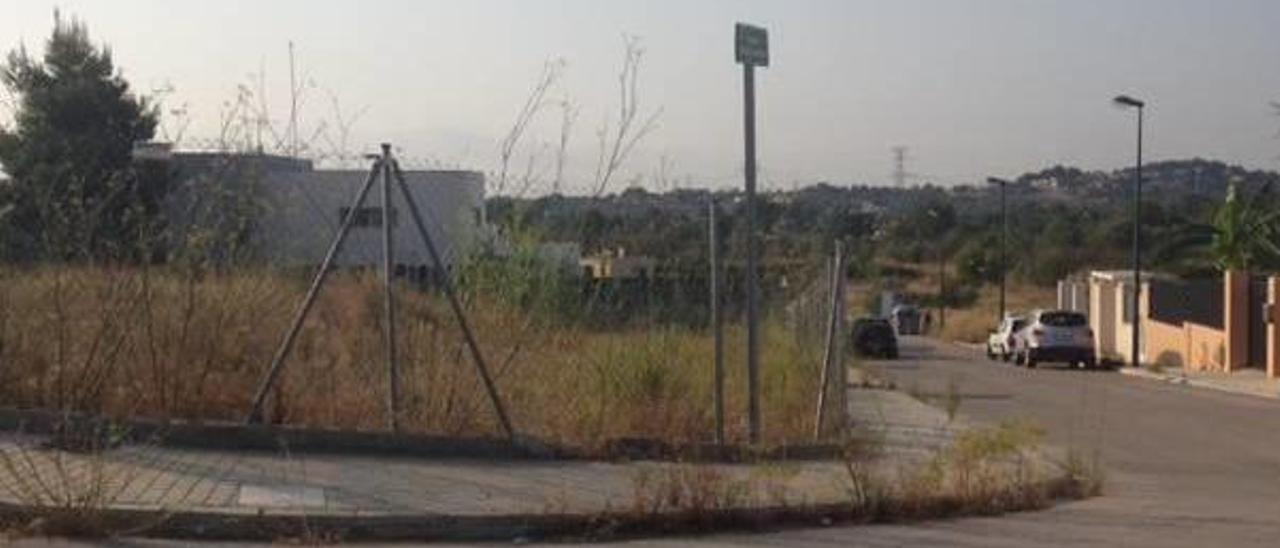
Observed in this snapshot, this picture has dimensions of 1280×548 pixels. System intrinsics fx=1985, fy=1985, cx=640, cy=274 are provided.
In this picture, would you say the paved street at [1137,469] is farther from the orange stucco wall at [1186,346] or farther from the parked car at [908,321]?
the parked car at [908,321]

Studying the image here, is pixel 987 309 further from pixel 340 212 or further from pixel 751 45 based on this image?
pixel 751 45

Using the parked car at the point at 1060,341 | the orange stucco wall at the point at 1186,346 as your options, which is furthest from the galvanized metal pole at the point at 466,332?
the parked car at the point at 1060,341

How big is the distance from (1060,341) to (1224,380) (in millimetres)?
8571

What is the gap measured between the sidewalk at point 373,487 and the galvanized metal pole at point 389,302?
714mm

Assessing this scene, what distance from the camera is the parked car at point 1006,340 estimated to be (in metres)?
56.6

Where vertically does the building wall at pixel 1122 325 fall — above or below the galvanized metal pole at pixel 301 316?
below

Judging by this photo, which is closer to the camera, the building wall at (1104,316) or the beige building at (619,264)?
the beige building at (619,264)

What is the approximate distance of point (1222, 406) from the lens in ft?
107

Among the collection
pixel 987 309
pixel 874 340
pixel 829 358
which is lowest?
pixel 987 309

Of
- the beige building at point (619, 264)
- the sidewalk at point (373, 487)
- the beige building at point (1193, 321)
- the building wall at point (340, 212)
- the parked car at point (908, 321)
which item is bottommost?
the parked car at point (908, 321)

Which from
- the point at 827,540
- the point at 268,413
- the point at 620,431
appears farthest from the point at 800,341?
the point at 827,540

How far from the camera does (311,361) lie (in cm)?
1647

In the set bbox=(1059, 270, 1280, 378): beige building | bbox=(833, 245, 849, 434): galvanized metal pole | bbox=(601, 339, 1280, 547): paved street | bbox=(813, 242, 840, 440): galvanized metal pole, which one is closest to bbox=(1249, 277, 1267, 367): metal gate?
bbox=(1059, 270, 1280, 378): beige building

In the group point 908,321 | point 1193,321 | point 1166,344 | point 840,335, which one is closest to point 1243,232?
point 1193,321
